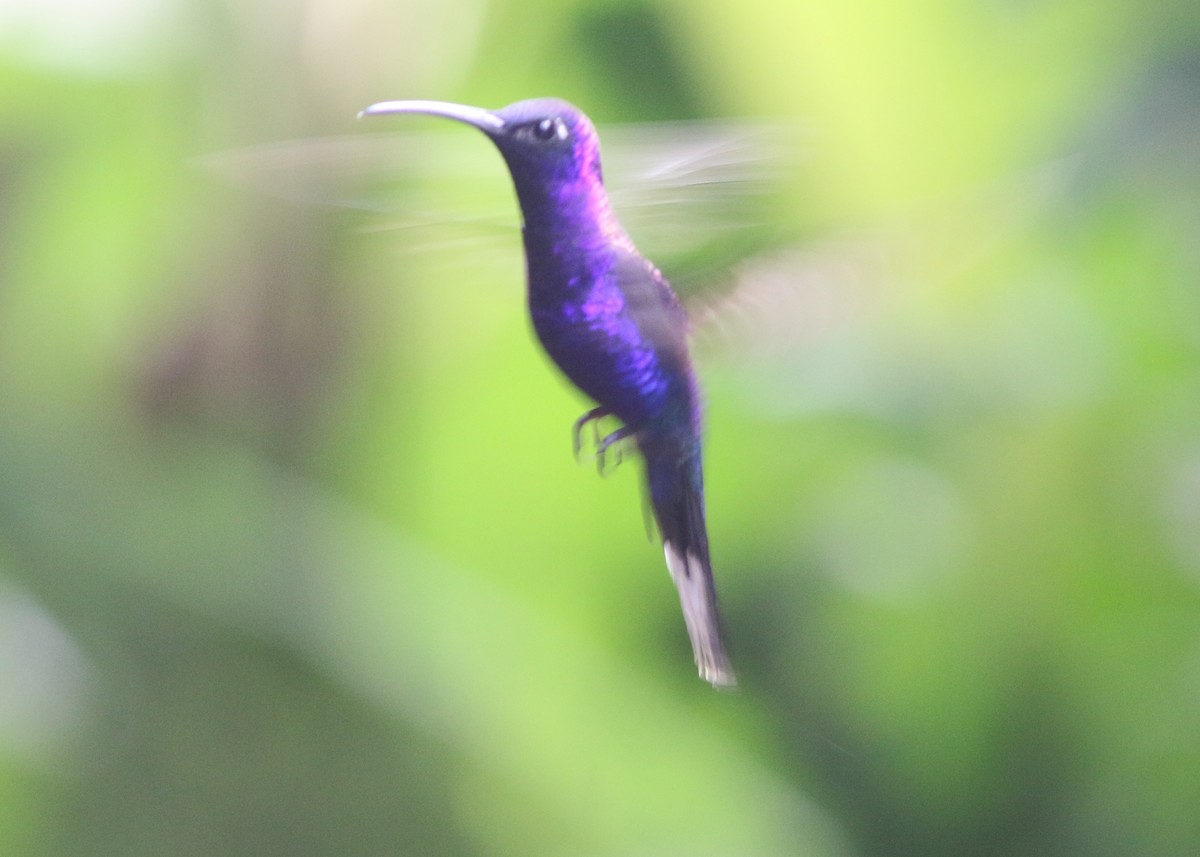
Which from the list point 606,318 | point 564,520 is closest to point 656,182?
point 606,318

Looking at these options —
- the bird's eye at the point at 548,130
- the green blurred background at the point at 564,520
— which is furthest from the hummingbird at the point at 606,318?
the green blurred background at the point at 564,520

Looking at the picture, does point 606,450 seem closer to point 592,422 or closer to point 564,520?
point 592,422

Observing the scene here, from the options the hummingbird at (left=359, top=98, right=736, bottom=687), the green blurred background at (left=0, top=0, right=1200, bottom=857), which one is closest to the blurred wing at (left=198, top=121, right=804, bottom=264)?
the hummingbird at (left=359, top=98, right=736, bottom=687)

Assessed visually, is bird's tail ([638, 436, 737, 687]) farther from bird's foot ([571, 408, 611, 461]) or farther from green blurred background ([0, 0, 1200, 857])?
green blurred background ([0, 0, 1200, 857])

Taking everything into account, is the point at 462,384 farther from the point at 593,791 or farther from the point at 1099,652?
the point at 1099,652

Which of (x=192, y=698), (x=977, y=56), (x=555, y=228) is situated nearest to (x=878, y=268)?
(x=555, y=228)

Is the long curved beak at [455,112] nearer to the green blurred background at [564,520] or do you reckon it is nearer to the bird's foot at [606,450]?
the bird's foot at [606,450]
